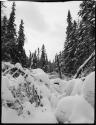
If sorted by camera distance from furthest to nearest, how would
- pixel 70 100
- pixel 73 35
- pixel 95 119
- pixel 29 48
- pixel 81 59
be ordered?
pixel 73 35 < pixel 81 59 < pixel 29 48 < pixel 70 100 < pixel 95 119

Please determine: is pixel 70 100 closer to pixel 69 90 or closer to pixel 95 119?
pixel 95 119

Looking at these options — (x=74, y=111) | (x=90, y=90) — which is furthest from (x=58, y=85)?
(x=74, y=111)

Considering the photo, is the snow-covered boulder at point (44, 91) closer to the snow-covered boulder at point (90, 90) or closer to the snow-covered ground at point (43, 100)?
the snow-covered ground at point (43, 100)

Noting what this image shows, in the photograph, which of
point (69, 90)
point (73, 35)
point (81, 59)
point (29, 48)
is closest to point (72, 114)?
point (69, 90)

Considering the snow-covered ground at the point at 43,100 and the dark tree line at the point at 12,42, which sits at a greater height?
the dark tree line at the point at 12,42

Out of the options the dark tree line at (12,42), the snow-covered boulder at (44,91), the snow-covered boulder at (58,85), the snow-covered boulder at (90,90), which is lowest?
the snow-covered boulder at (58,85)

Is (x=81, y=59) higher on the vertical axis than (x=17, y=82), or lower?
lower

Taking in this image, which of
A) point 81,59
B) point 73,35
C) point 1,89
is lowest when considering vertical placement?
point 81,59

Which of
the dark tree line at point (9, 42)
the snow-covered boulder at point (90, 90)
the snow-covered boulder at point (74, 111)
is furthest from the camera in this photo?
the dark tree line at point (9, 42)

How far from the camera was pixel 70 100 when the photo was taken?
2844 mm

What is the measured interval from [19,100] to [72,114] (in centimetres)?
112

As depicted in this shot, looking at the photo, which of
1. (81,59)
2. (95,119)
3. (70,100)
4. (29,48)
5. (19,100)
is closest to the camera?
(95,119)

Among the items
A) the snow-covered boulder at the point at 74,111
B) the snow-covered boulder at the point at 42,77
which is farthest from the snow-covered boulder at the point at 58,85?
the snow-covered boulder at the point at 74,111

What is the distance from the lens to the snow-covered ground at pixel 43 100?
107 inches
